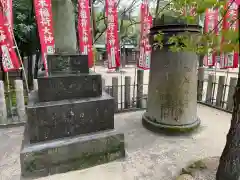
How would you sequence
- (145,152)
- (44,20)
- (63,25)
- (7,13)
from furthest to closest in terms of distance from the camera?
(7,13)
(44,20)
(145,152)
(63,25)

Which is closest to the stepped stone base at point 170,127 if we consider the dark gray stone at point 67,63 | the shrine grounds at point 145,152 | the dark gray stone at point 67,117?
the shrine grounds at point 145,152

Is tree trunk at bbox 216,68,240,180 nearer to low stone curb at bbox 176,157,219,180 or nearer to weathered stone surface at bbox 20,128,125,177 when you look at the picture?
low stone curb at bbox 176,157,219,180

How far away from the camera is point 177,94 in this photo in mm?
3770

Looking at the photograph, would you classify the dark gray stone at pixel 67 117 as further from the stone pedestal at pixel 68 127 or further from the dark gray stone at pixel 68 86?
the dark gray stone at pixel 68 86

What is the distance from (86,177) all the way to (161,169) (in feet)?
3.73

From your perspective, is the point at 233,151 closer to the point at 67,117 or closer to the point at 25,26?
the point at 67,117

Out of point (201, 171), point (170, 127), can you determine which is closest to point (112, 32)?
point (170, 127)

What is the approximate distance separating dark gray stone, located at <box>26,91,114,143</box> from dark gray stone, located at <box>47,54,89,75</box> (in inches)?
20.0

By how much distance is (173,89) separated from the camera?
375 cm

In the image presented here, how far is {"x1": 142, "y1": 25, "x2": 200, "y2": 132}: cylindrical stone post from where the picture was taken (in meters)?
3.67

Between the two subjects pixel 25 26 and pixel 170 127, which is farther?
pixel 25 26

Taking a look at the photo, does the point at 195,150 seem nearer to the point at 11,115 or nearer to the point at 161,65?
the point at 161,65

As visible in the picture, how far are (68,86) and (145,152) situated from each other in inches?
70.7

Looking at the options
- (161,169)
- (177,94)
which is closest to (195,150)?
(161,169)
